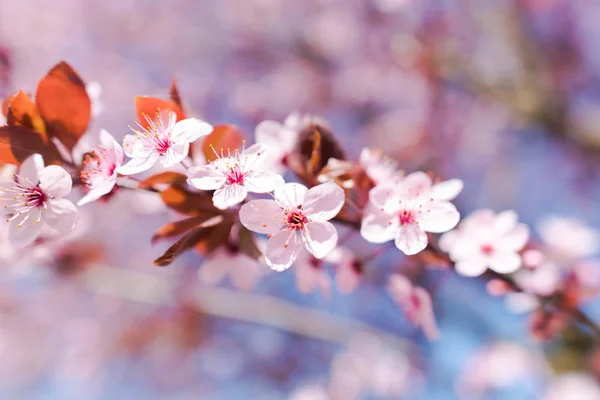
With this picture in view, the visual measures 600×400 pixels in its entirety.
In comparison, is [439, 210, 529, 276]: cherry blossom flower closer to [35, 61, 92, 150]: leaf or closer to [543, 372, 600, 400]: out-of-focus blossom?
[35, 61, 92, 150]: leaf

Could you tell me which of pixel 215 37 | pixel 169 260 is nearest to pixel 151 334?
pixel 215 37

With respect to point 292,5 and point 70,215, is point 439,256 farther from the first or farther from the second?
point 292,5

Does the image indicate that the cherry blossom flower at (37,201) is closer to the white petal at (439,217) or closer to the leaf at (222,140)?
the leaf at (222,140)

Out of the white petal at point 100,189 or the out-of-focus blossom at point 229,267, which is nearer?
the white petal at point 100,189

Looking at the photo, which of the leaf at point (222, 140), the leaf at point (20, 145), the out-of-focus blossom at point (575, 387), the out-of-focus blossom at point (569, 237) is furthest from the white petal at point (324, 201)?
the out-of-focus blossom at point (575, 387)

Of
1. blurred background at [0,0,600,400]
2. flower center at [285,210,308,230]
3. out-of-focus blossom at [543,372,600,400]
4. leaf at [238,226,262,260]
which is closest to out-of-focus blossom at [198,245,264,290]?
→ leaf at [238,226,262,260]
